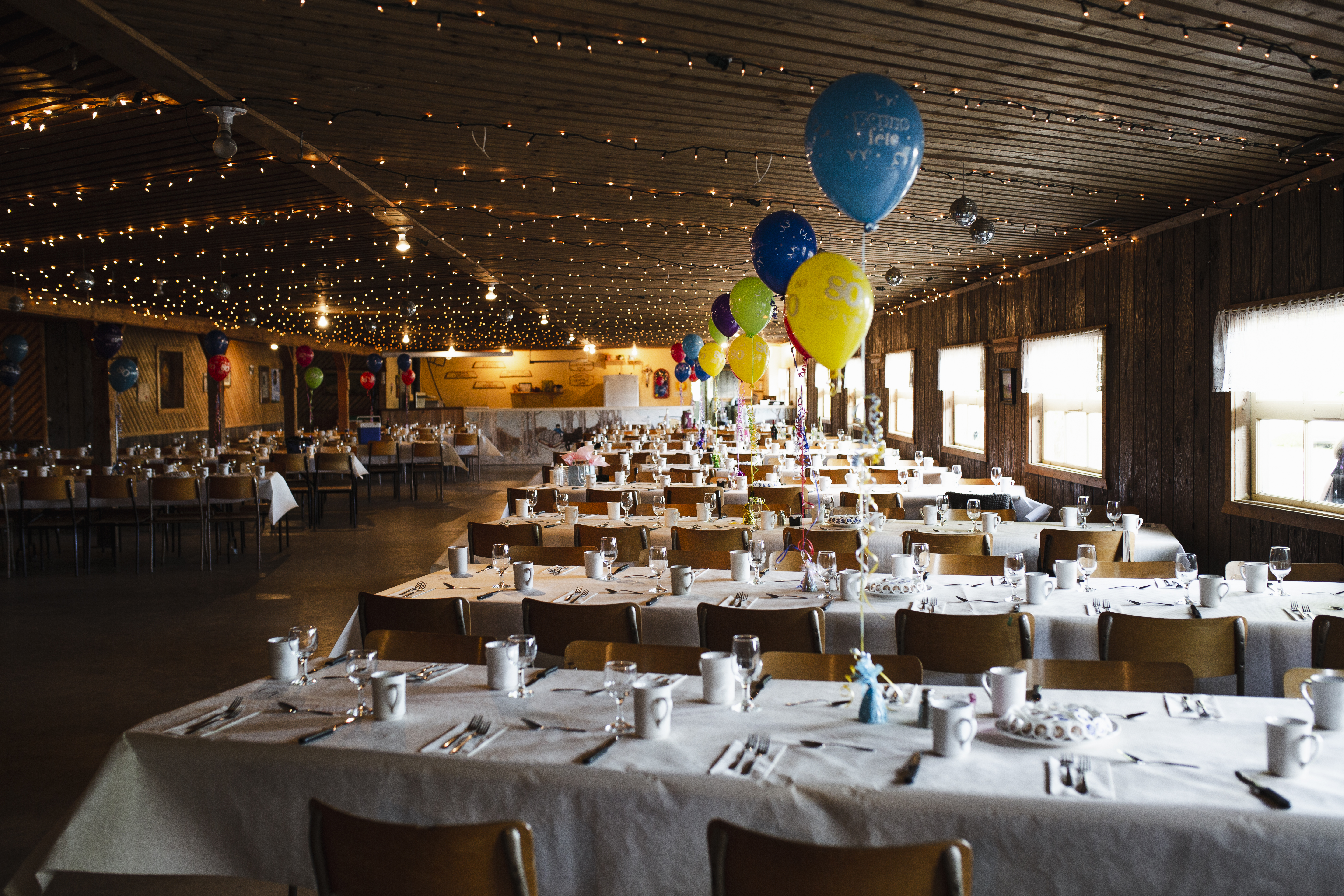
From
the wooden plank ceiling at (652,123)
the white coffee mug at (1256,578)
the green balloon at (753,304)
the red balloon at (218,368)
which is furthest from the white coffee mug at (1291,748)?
the red balloon at (218,368)

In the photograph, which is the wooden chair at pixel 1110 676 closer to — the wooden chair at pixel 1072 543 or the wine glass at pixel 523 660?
the wine glass at pixel 523 660

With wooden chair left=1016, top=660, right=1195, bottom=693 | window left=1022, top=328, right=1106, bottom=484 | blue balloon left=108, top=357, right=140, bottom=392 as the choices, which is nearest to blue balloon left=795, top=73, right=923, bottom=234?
wooden chair left=1016, top=660, right=1195, bottom=693

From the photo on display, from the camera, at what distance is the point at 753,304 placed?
8.16 m

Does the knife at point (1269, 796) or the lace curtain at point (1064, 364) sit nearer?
the knife at point (1269, 796)

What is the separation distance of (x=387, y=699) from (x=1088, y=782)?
1.66 metres

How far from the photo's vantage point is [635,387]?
30.5 metres

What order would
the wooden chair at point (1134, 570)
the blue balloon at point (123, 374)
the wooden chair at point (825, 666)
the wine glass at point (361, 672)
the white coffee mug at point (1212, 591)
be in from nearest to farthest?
the wine glass at point (361, 672) → the wooden chair at point (825, 666) → the white coffee mug at point (1212, 591) → the wooden chair at point (1134, 570) → the blue balloon at point (123, 374)

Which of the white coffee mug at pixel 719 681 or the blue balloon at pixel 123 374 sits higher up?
the blue balloon at pixel 123 374

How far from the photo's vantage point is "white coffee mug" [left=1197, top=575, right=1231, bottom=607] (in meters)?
3.69

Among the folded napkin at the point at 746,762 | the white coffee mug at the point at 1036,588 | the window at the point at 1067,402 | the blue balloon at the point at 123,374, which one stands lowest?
the folded napkin at the point at 746,762

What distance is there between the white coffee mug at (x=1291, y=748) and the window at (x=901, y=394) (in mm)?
12847

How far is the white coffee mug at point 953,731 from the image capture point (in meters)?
2.07

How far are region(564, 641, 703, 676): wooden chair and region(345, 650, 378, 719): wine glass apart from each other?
0.65m

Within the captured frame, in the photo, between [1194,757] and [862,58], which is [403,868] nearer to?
[1194,757]
